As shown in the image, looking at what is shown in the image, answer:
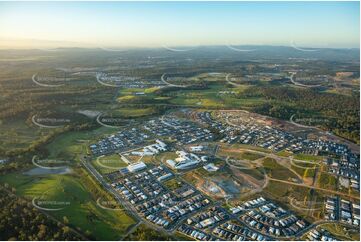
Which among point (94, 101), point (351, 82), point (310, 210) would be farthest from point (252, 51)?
point (310, 210)

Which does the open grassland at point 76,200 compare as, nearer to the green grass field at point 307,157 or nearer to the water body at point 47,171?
the water body at point 47,171

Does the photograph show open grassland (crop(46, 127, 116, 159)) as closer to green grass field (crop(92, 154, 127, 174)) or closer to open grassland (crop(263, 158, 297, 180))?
green grass field (crop(92, 154, 127, 174))

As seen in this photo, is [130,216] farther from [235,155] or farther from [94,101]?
[94,101]

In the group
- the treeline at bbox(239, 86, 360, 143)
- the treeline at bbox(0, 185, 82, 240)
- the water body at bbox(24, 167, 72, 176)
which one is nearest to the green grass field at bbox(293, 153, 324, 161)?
the treeline at bbox(239, 86, 360, 143)

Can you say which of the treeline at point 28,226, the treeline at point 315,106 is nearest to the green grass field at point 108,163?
the treeline at point 28,226

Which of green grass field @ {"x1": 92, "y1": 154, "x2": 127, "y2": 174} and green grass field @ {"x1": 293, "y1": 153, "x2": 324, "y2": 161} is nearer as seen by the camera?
green grass field @ {"x1": 92, "y1": 154, "x2": 127, "y2": 174}

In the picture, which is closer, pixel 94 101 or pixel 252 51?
pixel 94 101
